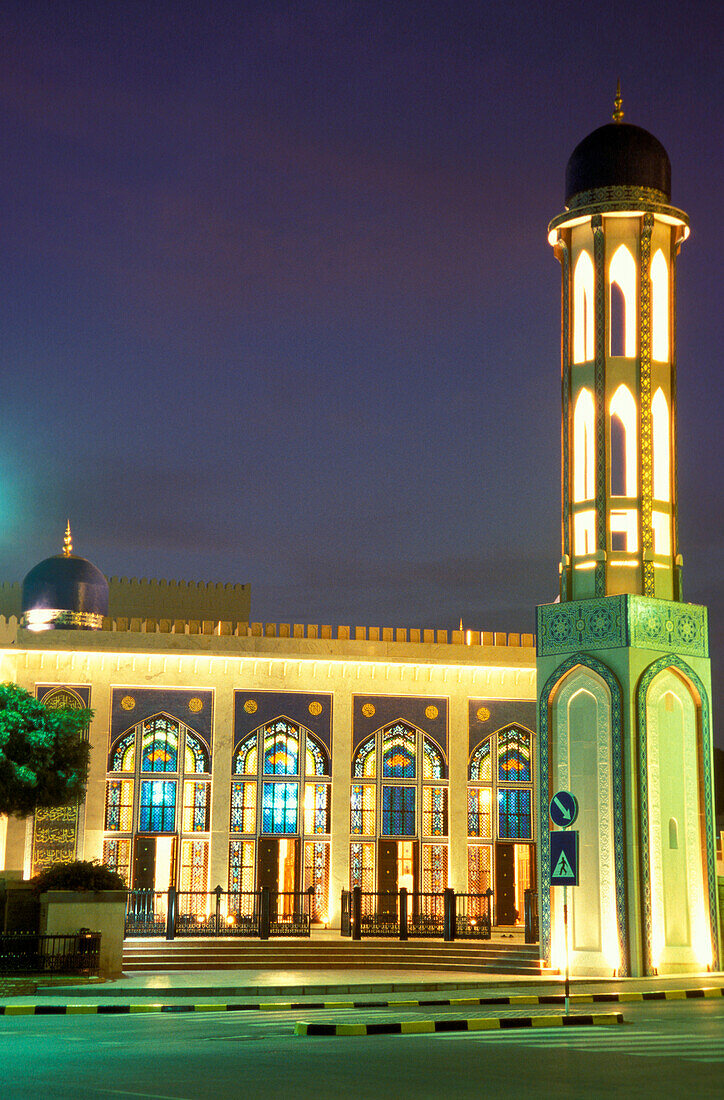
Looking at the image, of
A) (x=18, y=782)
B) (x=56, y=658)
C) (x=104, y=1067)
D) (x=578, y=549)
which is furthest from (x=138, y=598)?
(x=104, y=1067)

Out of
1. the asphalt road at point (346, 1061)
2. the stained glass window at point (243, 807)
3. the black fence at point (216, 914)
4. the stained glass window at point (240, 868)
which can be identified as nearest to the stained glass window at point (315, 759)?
the stained glass window at point (243, 807)

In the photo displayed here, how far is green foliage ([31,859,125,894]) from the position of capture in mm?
18172

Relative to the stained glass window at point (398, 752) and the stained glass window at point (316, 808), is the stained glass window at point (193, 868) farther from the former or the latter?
the stained glass window at point (398, 752)

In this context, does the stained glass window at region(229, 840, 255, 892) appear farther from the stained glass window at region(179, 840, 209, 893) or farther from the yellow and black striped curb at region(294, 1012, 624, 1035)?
the yellow and black striped curb at region(294, 1012, 624, 1035)

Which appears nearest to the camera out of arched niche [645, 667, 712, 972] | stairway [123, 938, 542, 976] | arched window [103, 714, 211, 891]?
arched niche [645, 667, 712, 972]

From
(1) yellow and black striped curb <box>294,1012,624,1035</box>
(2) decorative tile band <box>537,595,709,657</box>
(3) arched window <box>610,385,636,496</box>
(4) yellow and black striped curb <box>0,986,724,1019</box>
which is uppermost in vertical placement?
(3) arched window <box>610,385,636,496</box>

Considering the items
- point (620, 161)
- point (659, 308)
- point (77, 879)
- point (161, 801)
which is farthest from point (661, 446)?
point (161, 801)

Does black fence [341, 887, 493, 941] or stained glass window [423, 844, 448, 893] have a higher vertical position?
stained glass window [423, 844, 448, 893]

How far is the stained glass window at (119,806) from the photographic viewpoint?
2742cm

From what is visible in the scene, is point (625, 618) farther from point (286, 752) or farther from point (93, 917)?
point (286, 752)

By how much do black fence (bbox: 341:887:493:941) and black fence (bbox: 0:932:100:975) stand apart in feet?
20.2

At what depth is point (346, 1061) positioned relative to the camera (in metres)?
9.12

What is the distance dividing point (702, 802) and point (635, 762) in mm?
1340

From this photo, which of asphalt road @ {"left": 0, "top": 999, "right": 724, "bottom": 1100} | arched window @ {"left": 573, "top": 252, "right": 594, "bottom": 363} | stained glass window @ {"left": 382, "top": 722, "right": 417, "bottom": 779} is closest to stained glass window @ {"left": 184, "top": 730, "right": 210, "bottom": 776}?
stained glass window @ {"left": 382, "top": 722, "right": 417, "bottom": 779}
